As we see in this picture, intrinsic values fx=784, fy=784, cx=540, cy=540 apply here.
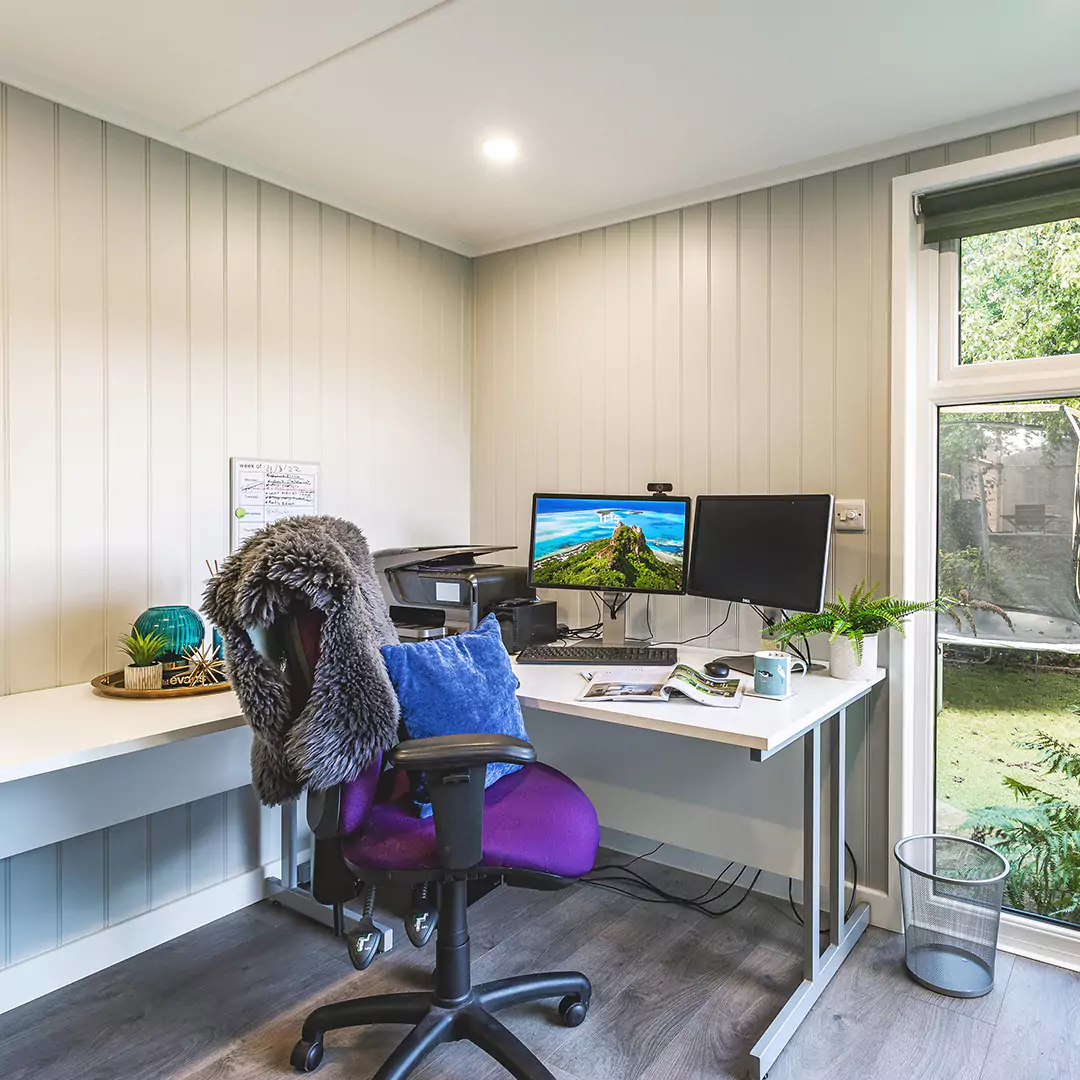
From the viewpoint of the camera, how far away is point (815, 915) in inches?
74.6

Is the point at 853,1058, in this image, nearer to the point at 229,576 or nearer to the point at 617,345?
the point at 229,576

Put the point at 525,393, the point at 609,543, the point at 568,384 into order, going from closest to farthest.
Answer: the point at 609,543, the point at 568,384, the point at 525,393

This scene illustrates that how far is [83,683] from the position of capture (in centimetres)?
209

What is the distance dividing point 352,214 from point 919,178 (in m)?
1.83

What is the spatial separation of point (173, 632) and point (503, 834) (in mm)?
1097

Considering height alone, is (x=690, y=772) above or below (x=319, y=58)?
below

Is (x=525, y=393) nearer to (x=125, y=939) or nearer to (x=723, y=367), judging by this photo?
(x=723, y=367)

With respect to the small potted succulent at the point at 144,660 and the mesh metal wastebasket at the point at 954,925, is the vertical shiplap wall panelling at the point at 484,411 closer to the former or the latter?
the small potted succulent at the point at 144,660

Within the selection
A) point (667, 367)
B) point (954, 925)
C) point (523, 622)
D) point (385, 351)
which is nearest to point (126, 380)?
point (385, 351)

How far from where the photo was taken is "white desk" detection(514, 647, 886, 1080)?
1665 mm

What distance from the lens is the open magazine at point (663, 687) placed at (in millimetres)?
1840

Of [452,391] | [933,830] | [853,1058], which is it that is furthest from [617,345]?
[853,1058]

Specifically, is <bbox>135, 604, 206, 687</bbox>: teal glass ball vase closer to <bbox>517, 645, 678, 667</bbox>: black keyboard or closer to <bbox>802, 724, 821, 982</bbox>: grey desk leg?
<bbox>517, 645, 678, 667</bbox>: black keyboard

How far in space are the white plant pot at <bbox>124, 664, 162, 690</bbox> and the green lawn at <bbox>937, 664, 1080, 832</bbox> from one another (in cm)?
218
